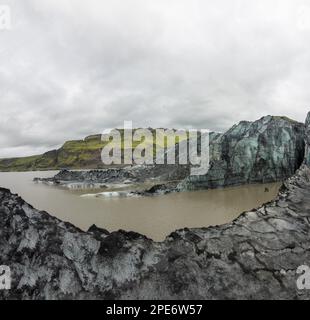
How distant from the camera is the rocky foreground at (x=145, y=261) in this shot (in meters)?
6.85

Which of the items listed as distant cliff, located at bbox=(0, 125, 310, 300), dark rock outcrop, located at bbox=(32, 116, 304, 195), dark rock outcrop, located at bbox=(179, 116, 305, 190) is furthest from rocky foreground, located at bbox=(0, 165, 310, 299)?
dark rock outcrop, located at bbox=(179, 116, 305, 190)

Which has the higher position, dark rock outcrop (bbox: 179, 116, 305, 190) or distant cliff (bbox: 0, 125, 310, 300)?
dark rock outcrop (bbox: 179, 116, 305, 190)

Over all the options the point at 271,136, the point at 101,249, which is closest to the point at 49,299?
the point at 101,249

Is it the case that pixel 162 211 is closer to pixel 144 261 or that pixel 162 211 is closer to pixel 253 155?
pixel 144 261

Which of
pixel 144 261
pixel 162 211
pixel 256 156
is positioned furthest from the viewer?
pixel 256 156

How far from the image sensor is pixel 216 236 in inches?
315

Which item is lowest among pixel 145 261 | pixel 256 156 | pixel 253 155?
pixel 145 261

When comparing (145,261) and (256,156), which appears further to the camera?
(256,156)

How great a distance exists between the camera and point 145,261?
7328 millimetres

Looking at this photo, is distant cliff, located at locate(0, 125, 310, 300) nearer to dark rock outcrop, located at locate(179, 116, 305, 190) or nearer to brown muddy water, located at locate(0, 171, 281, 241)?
brown muddy water, located at locate(0, 171, 281, 241)

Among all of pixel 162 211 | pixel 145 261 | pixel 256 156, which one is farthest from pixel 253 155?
pixel 145 261

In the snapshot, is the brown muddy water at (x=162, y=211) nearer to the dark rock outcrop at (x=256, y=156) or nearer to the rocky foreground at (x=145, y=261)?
the dark rock outcrop at (x=256, y=156)

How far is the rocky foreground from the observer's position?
685cm

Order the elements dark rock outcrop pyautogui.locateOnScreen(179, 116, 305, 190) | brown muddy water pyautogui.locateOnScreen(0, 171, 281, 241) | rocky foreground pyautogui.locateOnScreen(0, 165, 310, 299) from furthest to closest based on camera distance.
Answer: dark rock outcrop pyautogui.locateOnScreen(179, 116, 305, 190) < brown muddy water pyautogui.locateOnScreen(0, 171, 281, 241) < rocky foreground pyautogui.locateOnScreen(0, 165, 310, 299)
